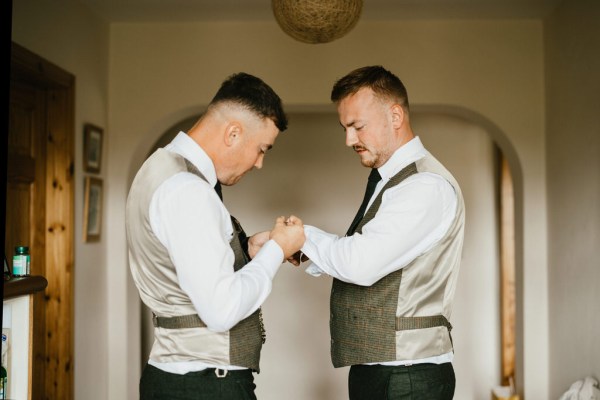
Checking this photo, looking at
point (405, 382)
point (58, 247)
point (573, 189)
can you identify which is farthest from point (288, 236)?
point (573, 189)

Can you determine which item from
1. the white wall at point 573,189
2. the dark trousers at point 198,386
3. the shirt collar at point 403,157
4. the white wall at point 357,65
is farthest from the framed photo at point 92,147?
the white wall at point 573,189

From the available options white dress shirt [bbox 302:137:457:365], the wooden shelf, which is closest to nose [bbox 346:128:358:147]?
white dress shirt [bbox 302:137:457:365]

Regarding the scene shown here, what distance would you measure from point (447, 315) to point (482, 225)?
10.2 ft

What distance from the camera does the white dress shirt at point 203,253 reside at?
1.34 m

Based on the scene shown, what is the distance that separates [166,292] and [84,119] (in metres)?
2.28

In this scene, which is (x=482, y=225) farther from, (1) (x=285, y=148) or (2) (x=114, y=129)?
(2) (x=114, y=129)

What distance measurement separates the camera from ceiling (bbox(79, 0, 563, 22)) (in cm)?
347

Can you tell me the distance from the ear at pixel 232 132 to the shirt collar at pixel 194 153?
0.22 feet

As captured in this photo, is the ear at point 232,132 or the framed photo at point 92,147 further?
the framed photo at point 92,147

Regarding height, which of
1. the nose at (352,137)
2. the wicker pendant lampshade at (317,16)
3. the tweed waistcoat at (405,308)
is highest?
the wicker pendant lampshade at (317,16)

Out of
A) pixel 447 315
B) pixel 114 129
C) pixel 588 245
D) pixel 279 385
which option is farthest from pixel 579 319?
pixel 114 129

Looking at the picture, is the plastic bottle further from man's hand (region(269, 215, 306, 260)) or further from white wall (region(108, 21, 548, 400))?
white wall (region(108, 21, 548, 400))

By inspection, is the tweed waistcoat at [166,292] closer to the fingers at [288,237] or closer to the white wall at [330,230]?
the fingers at [288,237]

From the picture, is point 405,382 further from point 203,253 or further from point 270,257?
point 203,253
